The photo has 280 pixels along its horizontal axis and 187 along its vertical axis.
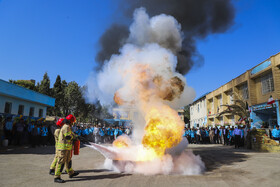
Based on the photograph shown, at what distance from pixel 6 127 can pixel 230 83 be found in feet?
100

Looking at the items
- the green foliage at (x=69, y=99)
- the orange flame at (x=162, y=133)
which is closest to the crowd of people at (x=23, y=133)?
the orange flame at (x=162, y=133)

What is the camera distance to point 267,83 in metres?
22.7

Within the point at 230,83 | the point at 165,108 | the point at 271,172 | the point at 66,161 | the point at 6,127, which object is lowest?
the point at 271,172

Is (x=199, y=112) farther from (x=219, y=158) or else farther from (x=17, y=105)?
(x=17, y=105)

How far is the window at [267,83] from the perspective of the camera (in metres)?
22.0

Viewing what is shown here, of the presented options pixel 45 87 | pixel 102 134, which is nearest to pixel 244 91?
pixel 102 134

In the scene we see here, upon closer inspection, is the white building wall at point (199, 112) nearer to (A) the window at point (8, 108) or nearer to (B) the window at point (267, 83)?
(B) the window at point (267, 83)

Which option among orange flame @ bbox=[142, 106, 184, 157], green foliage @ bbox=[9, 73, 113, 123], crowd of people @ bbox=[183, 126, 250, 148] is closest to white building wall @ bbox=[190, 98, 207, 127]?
crowd of people @ bbox=[183, 126, 250, 148]

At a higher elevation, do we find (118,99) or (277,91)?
(277,91)

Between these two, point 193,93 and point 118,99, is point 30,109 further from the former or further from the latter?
point 193,93

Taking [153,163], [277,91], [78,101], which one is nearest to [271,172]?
[153,163]

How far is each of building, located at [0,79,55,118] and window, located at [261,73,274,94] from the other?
89.0ft

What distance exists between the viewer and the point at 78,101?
36719mm

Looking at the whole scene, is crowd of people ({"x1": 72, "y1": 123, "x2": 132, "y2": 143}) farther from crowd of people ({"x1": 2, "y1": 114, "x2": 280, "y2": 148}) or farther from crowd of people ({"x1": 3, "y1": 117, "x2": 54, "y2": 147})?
crowd of people ({"x1": 3, "y1": 117, "x2": 54, "y2": 147})
